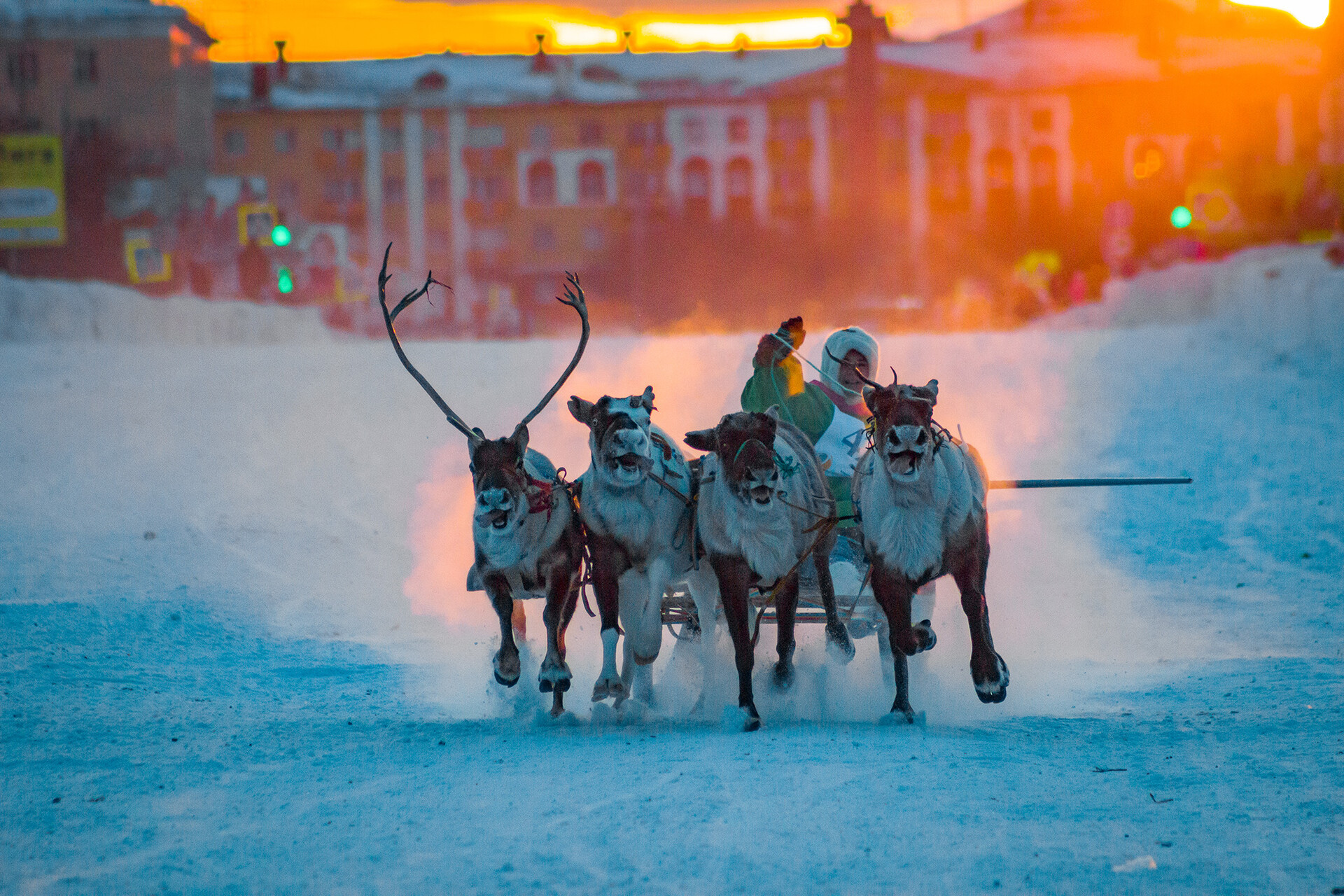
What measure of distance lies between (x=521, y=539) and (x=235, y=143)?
4003 centimetres

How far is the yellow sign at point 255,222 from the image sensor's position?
38.8m

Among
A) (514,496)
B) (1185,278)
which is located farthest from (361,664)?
(1185,278)

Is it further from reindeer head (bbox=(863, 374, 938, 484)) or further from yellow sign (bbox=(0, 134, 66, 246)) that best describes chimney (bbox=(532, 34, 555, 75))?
reindeer head (bbox=(863, 374, 938, 484))

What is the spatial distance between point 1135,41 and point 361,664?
1462 inches

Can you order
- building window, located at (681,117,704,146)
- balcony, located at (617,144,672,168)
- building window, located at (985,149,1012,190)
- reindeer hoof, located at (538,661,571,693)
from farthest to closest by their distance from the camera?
balcony, located at (617,144,672,168) → building window, located at (681,117,704,146) → building window, located at (985,149,1012,190) → reindeer hoof, located at (538,661,571,693)

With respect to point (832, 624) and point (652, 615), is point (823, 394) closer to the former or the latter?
point (832, 624)

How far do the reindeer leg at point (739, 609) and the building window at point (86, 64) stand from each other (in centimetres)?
3894

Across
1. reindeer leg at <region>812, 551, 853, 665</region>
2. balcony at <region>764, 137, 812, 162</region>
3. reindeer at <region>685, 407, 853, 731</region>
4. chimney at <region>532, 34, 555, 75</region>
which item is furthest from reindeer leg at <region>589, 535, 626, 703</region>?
chimney at <region>532, 34, 555, 75</region>

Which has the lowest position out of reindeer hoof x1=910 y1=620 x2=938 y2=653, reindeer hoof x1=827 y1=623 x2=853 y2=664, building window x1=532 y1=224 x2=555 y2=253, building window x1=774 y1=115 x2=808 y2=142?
reindeer hoof x1=827 y1=623 x2=853 y2=664

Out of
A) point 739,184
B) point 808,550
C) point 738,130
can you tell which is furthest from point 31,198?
point 808,550

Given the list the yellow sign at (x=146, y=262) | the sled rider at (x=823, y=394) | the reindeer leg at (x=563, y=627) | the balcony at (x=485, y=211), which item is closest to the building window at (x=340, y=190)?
the balcony at (x=485, y=211)

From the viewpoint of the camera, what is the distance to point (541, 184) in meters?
44.6

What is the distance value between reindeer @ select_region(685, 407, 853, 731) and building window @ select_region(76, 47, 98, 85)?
3842cm

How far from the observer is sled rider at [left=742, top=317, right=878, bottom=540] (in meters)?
8.79
